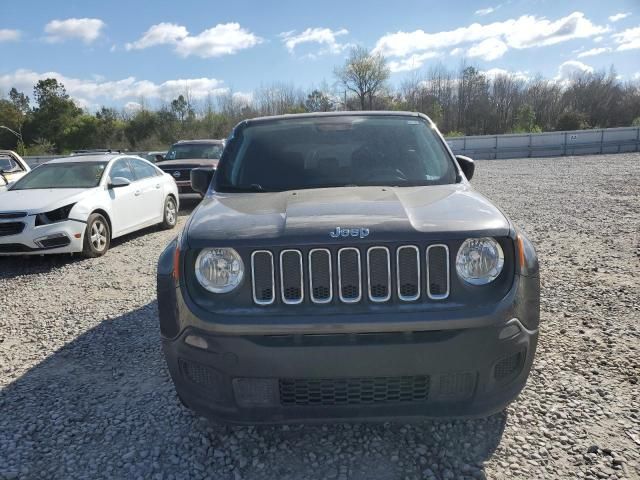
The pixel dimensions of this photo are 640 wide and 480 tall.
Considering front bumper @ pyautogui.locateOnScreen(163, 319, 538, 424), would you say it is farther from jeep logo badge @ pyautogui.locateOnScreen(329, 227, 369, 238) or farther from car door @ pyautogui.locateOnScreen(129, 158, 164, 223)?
car door @ pyautogui.locateOnScreen(129, 158, 164, 223)

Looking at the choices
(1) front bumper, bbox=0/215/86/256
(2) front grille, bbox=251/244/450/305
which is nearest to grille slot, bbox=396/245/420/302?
(2) front grille, bbox=251/244/450/305

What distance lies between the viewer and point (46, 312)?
5.04 m

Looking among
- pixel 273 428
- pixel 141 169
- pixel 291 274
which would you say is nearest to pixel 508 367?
pixel 291 274

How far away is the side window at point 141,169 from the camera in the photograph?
8.74 meters

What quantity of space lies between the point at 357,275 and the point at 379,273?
0.10 m

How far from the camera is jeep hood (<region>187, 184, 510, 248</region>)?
222cm

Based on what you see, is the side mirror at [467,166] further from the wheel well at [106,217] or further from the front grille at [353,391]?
the wheel well at [106,217]

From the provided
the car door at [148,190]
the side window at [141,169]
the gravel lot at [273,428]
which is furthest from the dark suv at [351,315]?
the side window at [141,169]

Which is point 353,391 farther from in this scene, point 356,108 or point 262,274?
point 356,108

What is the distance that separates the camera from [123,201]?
25.9 ft

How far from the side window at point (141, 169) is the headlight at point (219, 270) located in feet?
23.2

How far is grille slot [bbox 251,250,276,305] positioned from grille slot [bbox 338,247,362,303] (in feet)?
1.08

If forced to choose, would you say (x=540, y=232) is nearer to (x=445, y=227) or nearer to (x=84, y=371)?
(x=445, y=227)

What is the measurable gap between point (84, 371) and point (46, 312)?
5.81 feet
